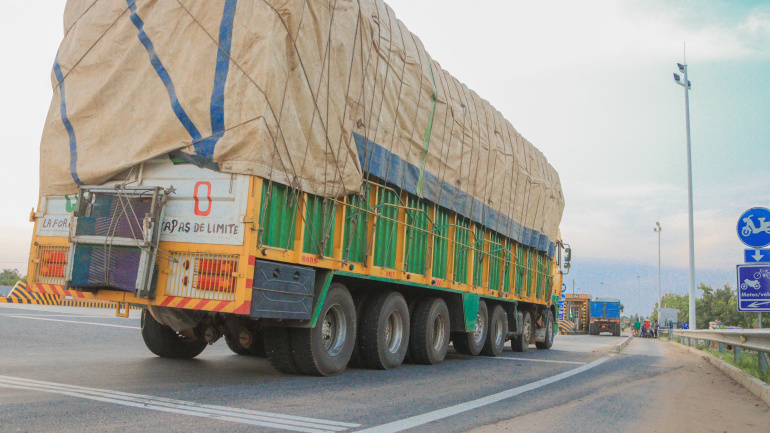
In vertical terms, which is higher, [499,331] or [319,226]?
[319,226]

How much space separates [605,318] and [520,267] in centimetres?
3050

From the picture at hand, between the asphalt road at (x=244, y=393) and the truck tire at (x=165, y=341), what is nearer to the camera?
the asphalt road at (x=244, y=393)

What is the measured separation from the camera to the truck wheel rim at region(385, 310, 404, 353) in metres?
9.76

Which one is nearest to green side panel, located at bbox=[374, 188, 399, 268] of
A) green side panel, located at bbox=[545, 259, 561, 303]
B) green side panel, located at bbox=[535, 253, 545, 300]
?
green side panel, located at bbox=[535, 253, 545, 300]

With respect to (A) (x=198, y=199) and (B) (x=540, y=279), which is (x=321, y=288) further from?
(B) (x=540, y=279)

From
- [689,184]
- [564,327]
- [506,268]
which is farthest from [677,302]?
[506,268]

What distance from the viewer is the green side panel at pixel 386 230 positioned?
9.21 metres

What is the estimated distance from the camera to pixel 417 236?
10.4 meters

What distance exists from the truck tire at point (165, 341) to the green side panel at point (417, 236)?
11.0 feet

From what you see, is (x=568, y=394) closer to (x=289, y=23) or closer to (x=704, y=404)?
(x=704, y=404)

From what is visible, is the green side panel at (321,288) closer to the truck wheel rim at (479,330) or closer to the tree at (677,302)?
the truck wheel rim at (479,330)

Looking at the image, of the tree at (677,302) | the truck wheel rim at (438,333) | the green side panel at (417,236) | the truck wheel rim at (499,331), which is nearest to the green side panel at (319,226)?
the green side panel at (417,236)

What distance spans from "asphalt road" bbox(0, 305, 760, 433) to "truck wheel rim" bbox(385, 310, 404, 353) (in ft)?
1.42

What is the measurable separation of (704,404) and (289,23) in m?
6.19
